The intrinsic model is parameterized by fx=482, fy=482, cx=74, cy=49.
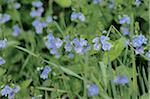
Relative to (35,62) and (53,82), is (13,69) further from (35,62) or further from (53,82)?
(53,82)

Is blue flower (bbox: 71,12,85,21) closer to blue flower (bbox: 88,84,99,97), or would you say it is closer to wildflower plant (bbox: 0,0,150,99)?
wildflower plant (bbox: 0,0,150,99)

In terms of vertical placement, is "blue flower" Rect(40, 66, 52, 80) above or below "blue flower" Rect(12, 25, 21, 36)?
Answer: below

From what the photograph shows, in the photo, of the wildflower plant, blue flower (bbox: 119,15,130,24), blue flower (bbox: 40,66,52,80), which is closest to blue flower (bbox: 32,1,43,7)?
the wildflower plant

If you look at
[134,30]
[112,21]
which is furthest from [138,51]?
[112,21]

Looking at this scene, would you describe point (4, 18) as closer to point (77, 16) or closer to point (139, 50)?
point (77, 16)

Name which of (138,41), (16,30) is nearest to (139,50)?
(138,41)

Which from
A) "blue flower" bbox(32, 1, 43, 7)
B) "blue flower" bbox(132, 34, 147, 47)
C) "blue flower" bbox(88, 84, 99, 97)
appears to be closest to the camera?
"blue flower" bbox(88, 84, 99, 97)

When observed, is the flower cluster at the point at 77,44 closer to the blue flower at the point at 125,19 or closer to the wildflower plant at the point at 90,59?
the wildflower plant at the point at 90,59

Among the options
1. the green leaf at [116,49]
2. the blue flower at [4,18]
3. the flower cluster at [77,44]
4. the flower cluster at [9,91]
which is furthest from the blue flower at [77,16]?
the blue flower at [4,18]

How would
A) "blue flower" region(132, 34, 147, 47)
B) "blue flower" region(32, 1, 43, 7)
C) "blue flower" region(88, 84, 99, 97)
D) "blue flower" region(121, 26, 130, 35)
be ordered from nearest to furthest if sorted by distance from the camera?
1. "blue flower" region(88, 84, 99, 97)
2. "blue flower" region(132, 34, 147, 47)
3. "blue flower" region(121, 26, 130, 35)
4. "blue flower" region(32, 1, 43, 7)
